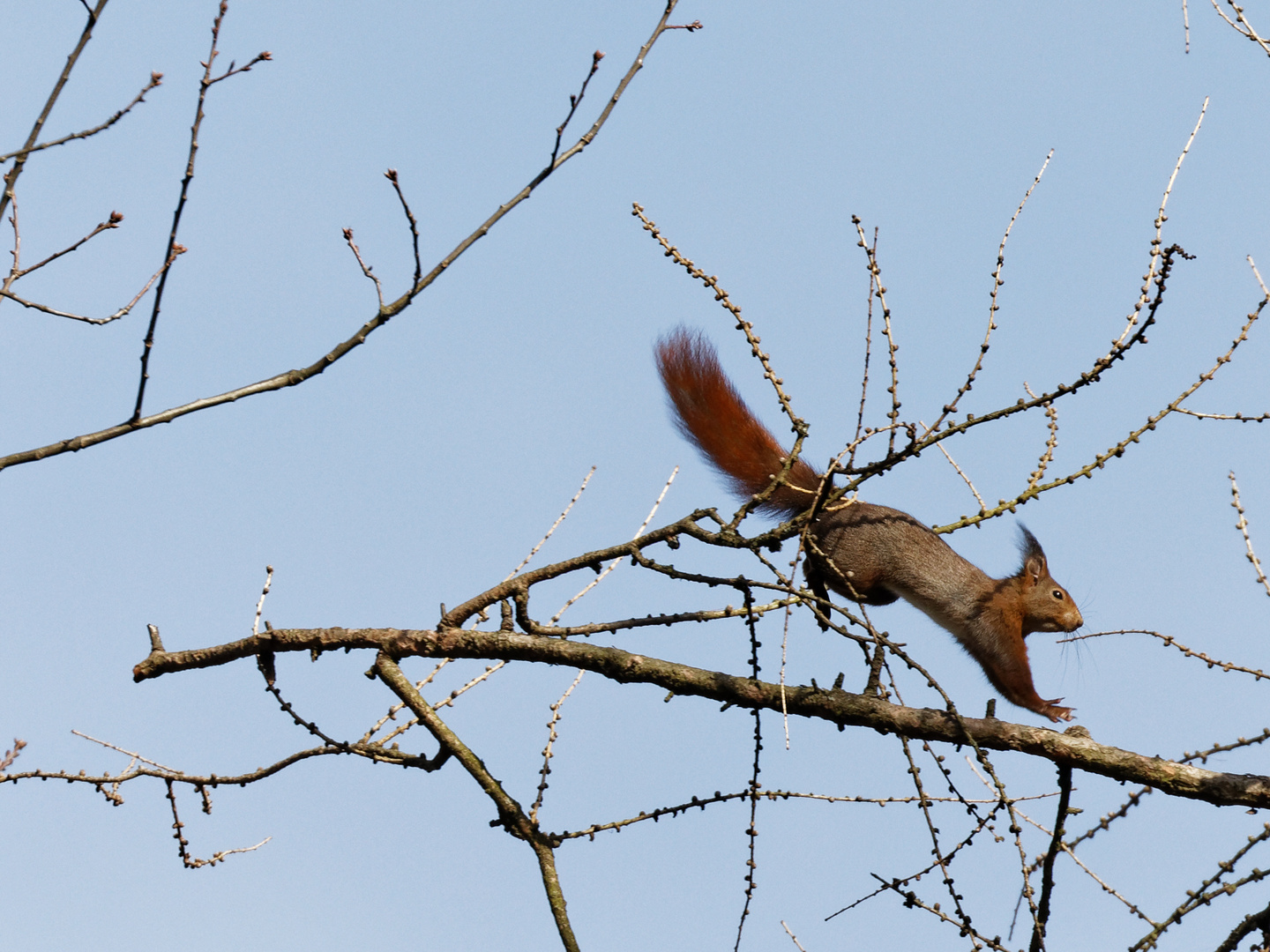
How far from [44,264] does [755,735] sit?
210 cm

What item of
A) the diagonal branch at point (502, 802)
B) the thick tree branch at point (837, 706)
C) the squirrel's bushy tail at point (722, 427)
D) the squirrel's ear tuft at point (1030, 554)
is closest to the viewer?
the diagonal branch at point (502, 802)

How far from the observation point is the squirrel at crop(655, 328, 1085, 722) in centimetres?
523

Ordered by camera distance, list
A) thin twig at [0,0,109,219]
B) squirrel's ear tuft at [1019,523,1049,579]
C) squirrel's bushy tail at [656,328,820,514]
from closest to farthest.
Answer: thin twig at [0,0,109,219], squirrel's bushy tail at [656,328,820,514], squirrel's ear tuft at [1019,523,1049,579]

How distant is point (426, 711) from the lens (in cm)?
307

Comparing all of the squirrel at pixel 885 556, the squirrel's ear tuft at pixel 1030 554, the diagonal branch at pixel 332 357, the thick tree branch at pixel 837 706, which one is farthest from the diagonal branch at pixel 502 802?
the squirrel's ear tuft at pixel 1030 554

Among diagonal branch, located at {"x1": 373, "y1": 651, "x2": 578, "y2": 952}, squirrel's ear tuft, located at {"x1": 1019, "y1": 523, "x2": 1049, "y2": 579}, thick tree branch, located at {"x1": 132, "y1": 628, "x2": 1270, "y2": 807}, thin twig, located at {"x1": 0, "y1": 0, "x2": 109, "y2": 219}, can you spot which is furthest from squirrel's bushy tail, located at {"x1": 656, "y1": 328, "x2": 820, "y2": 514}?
thin twig, located at {"x1": 0, "y1": 0, "x2": 109, "y2": 219}

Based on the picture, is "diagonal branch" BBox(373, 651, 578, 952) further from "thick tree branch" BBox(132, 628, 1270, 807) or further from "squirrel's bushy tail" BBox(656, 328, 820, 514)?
"squirrel's bushy tail" BBox(656, 328, 820, 514)

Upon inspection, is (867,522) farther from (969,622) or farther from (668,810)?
(668,810)

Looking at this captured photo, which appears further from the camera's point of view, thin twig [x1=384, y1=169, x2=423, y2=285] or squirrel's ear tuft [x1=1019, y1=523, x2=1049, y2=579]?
squirrel's ear tuft [x1=1019, y1=523, x2=1049, y2=579]

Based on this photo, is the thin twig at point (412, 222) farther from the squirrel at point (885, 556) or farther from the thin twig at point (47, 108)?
the squirrel at point (885, 556)

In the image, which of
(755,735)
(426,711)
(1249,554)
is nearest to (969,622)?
(1249,554)

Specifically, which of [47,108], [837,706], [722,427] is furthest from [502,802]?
[722,427]

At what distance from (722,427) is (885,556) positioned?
3.44ft

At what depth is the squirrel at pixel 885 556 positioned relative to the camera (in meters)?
5.23
